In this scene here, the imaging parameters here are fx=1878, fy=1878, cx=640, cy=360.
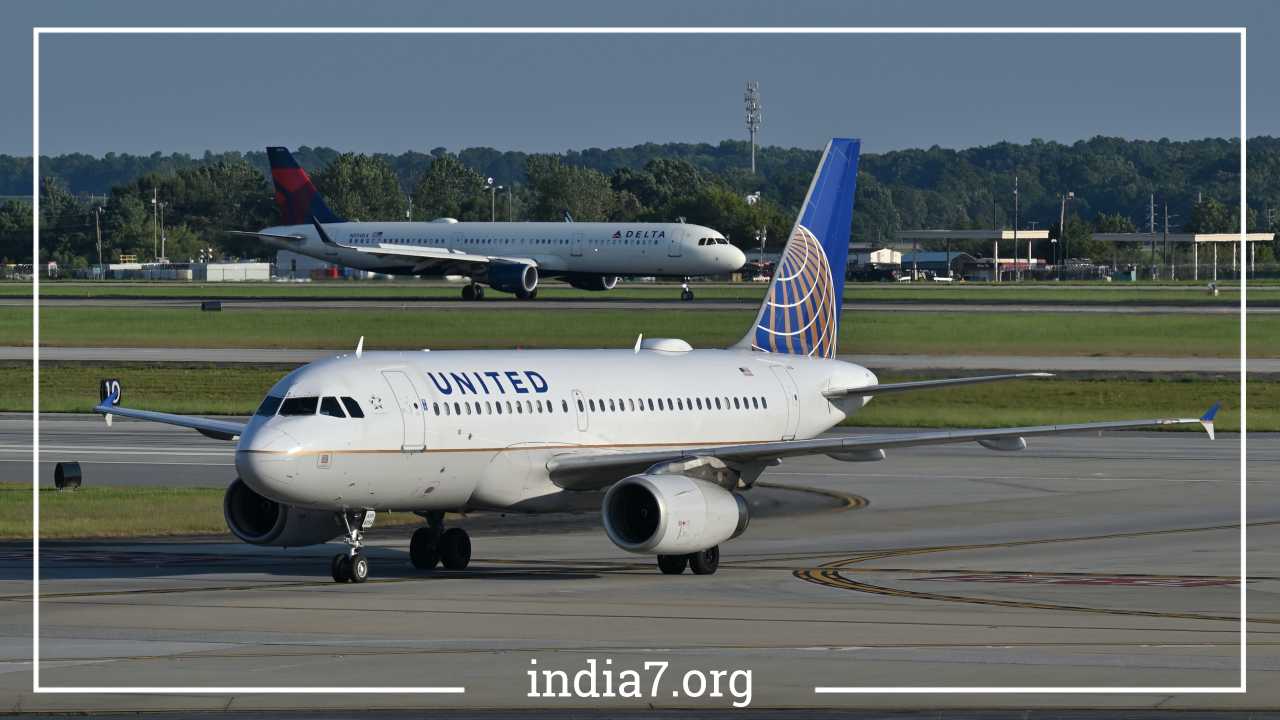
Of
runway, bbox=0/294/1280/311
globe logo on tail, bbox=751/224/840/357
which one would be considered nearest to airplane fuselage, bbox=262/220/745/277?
runway, bbox=0/294/1280/311

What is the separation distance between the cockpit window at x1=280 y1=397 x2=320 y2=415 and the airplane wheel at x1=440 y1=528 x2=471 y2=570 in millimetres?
4665

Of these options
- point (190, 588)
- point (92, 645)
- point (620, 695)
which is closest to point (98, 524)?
point (190, 588)

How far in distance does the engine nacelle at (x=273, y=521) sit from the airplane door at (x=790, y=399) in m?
11.8

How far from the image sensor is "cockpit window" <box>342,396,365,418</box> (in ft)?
105

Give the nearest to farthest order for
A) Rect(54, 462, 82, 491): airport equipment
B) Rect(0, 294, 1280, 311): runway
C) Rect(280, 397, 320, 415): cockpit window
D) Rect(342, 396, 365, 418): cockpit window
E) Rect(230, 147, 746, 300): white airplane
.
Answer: Rect(280, 397, 320, 415): cockpit window
Rect(342, 396, 365, 418): cockpit window
Rect(54, 462, 82, 491): airport equipment
Rect(0, 294, 1280, 311): runway
Rect(230, 147, 746, 300): white airplane

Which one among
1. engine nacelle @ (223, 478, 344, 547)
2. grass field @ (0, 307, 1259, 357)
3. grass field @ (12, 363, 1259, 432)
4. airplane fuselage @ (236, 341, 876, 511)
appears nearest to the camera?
airplane fuselage @ (236, 341, 876, 511)

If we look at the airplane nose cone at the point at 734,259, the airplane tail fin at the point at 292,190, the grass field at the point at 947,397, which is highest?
the airplane tail fin at the point at 292,190

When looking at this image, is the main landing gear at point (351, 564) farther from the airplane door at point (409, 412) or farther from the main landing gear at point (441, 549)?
the main landing gear at point (441, 549)

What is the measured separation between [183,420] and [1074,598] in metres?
17.6

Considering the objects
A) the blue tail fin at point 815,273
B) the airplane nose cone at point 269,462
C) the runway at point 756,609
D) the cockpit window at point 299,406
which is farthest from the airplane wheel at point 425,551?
the blue tail fin at point 815,273

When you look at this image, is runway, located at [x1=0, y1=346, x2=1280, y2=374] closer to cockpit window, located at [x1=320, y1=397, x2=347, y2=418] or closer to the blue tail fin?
the blue tail fin

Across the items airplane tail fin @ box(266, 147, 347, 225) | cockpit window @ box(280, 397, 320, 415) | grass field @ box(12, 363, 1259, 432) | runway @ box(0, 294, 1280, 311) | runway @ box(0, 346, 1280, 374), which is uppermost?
airplane tail fin @ box(266, 147, 347, 225)

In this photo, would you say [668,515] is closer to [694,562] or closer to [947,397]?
[694,562]

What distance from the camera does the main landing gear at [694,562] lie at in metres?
34.0
